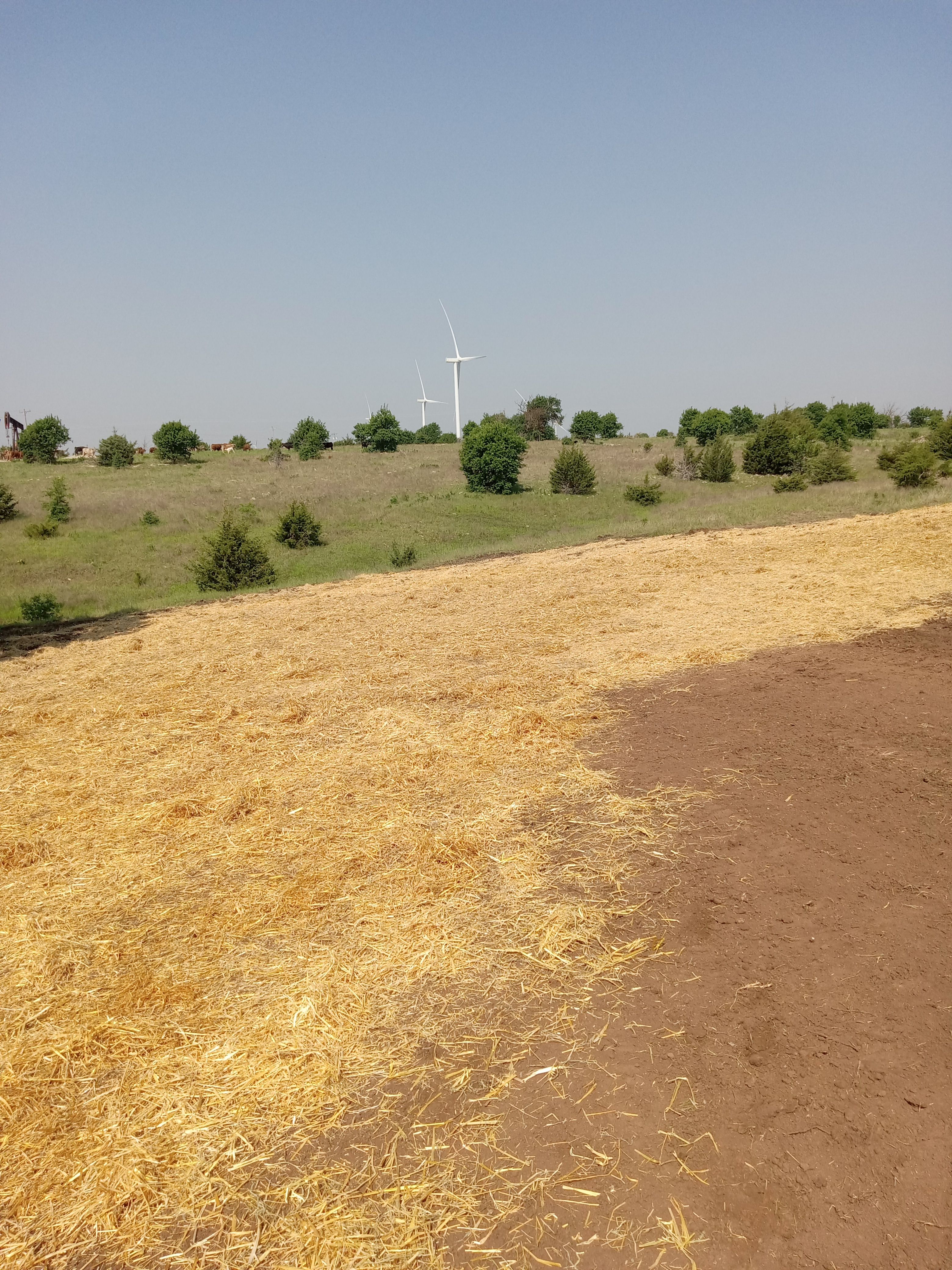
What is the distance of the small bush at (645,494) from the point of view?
102ft

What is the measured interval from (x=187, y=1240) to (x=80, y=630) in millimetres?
12002

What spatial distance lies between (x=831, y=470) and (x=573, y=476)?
38.9 feet

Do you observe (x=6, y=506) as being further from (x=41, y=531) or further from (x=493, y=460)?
(x=493, y=460)

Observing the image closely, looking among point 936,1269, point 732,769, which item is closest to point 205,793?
point 732,769

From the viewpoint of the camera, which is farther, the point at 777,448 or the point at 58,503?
the point at 777,448

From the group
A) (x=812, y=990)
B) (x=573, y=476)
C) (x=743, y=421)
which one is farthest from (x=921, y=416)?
(x=812, y=990)

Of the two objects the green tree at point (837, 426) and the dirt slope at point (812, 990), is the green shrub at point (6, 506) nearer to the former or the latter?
the dirt slope at point (812, 990)

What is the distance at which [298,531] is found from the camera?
25.7m

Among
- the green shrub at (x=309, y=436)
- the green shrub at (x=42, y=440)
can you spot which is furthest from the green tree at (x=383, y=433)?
the green shrub at (x=42, y=440)

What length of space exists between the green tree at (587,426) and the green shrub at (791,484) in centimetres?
5086

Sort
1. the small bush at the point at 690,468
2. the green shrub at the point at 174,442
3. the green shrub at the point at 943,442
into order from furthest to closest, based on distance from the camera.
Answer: the green shrub at the point at 174,442 → the small bush at the point at 690,468 → the green shrub at the point at 943,442

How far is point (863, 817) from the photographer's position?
4.25 metres

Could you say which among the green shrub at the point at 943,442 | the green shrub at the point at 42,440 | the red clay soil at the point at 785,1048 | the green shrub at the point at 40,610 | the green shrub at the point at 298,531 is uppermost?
the green shrub at the point at 42,440

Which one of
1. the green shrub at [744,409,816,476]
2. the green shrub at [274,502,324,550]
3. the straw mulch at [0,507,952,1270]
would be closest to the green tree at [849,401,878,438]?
the green shrub at [744,409,816,476]
